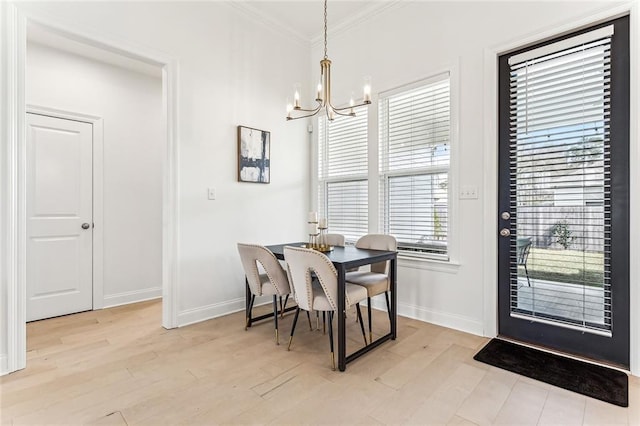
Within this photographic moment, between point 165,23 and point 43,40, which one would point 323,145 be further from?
point 43,40

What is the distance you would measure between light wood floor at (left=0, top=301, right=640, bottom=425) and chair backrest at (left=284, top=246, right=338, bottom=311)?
457 millimetres

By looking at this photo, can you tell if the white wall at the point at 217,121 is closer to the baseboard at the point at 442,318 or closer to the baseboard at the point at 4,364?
the baseboard at the point at 4,364

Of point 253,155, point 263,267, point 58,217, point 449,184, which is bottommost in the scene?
point 263,267

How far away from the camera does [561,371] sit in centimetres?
216

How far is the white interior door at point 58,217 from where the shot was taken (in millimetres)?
3291

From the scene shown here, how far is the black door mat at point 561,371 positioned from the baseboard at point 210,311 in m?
2.30

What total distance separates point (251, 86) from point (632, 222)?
347 cm

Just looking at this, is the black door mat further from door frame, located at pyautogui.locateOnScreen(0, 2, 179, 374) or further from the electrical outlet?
door frame, located at pyautogui.locateOnScreen(0, 2, 179, 374)

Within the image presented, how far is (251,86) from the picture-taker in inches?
144

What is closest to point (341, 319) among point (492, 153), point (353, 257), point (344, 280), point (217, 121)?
point (344, 280)

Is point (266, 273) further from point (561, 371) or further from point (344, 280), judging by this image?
point (561, 371)

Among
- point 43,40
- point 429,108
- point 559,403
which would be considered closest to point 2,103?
point 43,40

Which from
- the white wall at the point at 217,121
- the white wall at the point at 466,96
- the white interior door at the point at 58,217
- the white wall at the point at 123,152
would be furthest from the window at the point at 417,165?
the white interior door at the point at 58,217

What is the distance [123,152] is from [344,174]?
2.60 m
